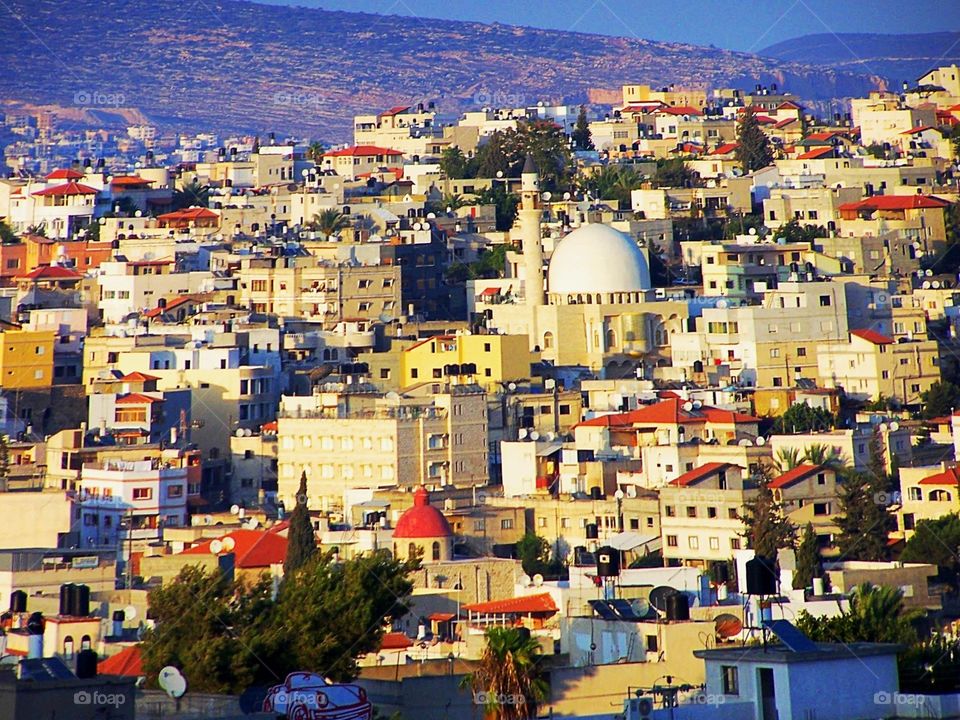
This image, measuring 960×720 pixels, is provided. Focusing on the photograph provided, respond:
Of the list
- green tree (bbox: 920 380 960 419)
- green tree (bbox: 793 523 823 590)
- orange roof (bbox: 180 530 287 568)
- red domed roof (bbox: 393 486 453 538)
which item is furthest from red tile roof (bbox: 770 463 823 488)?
green tree (bbox: 920 380 960 419)

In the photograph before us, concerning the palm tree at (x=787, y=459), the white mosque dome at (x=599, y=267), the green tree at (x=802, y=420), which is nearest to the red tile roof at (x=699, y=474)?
the palm tree at (x=787, y=459)

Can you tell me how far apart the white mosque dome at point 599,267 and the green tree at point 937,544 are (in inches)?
757

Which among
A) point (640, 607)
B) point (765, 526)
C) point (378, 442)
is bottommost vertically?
point (640, 607)

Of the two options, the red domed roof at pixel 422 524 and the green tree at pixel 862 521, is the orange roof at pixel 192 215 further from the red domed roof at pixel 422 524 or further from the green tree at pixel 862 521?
the red domed roof at pixel 422 524

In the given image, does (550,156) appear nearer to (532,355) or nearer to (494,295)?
(494,295)

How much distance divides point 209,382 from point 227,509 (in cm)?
586

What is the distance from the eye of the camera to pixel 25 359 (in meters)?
55.6

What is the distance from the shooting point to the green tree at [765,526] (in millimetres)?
38594

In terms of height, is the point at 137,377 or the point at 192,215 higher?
the point at 192,215

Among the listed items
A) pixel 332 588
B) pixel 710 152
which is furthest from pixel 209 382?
pixel 710 152

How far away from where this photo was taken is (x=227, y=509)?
47.6 m

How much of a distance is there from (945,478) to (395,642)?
49.3 ft

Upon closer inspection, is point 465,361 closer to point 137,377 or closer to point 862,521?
point 137,377

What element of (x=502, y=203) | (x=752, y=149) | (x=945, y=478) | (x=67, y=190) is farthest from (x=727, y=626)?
(x=752, y=149)
